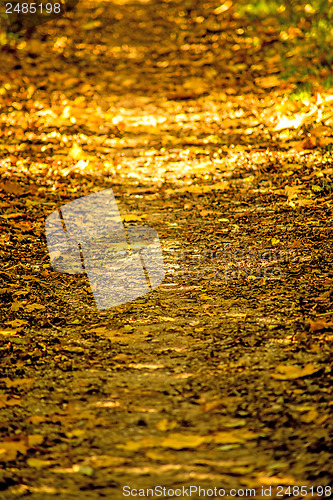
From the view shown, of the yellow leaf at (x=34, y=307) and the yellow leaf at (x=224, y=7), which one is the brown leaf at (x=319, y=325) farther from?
the yellow leaf at (x=224, y=7)

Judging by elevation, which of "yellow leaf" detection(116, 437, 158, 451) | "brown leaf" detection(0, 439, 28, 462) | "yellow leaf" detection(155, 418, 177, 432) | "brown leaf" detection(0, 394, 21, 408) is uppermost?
"yellow leaf" detection(116, 437, 158, 451)

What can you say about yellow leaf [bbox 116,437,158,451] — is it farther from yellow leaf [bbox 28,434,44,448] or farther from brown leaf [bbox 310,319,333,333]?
brown leaf [bbox 310,319,333,333]

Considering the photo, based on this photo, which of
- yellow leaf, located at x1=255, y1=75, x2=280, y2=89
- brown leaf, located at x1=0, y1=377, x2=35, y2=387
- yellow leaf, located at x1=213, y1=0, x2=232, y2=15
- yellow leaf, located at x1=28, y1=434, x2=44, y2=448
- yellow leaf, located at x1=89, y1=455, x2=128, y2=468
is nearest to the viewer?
yellow leaf, located at x1=89, y1=455, x2=128, y2=468

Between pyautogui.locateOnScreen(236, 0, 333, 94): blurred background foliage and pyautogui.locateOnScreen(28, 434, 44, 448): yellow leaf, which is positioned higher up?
pyautogui.locateOnScreen(28, 434, 44, 448): yellow leaf

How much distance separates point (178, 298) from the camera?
10.0 feet

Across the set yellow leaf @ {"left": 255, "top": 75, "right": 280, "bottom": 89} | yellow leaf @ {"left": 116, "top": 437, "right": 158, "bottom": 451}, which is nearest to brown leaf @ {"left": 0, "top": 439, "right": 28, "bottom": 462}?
yellow leaf @ {"left": 116, "top": 437, "right": 158, "bottom": 451}

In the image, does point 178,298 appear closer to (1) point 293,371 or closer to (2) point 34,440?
(1) point 293,371

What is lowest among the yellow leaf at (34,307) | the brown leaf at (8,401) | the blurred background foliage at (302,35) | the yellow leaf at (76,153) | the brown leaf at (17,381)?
the yellow leaf at (76,153)

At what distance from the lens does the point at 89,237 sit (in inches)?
154

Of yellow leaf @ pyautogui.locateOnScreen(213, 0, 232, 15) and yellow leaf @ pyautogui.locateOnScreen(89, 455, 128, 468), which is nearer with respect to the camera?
yellow leaf @ pyautogui.locateOnScreen(89, 455, 128, 468)

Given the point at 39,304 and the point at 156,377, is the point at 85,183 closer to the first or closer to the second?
the point at 39,304

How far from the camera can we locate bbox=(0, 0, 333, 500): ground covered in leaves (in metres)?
1.92

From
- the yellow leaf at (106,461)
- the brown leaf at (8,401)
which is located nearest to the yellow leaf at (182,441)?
the yellow leaf at (106,461)

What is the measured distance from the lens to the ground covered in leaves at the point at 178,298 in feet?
6.30
